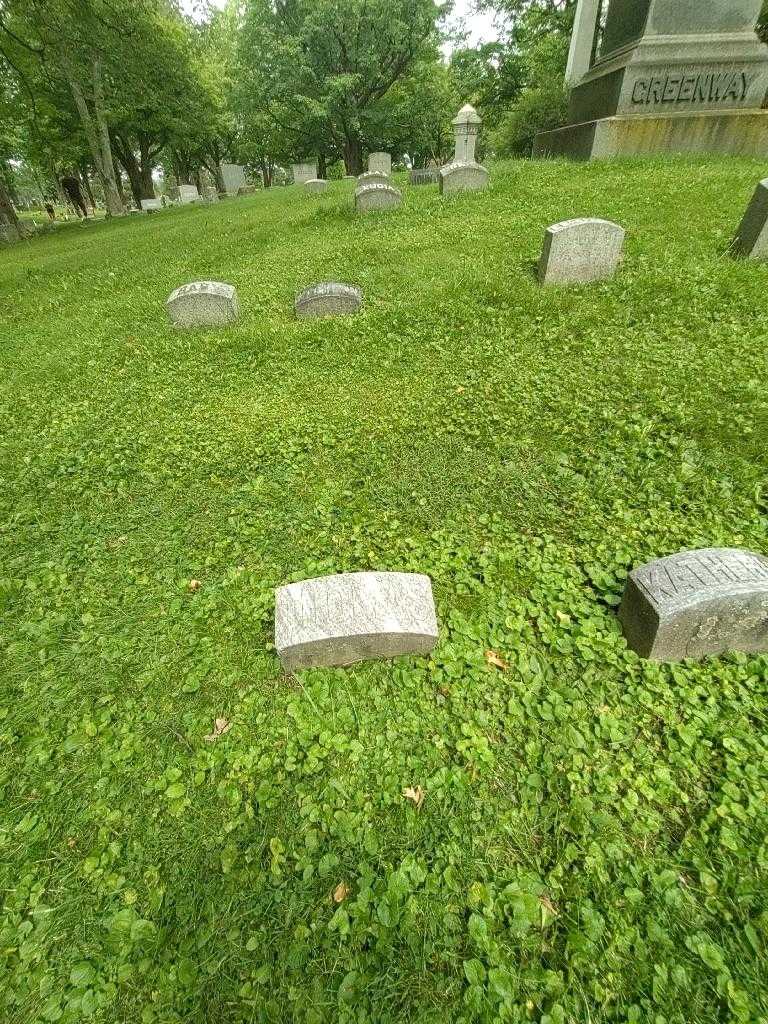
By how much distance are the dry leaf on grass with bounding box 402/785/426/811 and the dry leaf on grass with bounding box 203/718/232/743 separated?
1088mm

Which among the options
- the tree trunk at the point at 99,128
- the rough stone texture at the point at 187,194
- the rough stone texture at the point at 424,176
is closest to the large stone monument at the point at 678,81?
the rough stone texture at the point at 424,176

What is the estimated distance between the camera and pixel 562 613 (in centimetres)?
320

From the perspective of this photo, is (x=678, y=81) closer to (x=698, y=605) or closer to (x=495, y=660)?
(x=698, y=605)

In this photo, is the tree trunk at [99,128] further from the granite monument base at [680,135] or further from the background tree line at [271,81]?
the granite monument base at [680,135]

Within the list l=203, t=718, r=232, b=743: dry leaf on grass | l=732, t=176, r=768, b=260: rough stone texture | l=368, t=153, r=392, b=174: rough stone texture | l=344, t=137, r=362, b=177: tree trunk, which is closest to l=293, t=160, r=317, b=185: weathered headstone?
l=368, t=153, r=392, b=174: rough stone texture

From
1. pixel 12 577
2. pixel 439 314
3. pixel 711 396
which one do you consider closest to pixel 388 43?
pixel 439 314

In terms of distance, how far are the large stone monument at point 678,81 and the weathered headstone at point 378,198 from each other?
15.6ft

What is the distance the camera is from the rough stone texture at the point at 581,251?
6.33 meters

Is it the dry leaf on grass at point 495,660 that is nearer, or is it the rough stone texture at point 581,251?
the dry leaf on grass at point 495,660

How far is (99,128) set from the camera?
23312 mm

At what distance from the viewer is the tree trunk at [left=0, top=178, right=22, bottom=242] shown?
74.2 ft

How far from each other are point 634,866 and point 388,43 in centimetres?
3688

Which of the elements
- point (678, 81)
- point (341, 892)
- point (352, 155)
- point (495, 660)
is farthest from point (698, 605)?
point (352, 155)

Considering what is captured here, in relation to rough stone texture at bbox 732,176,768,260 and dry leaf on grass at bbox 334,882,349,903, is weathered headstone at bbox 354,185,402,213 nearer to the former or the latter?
rough stone texture at bbox 732,176,768,260
